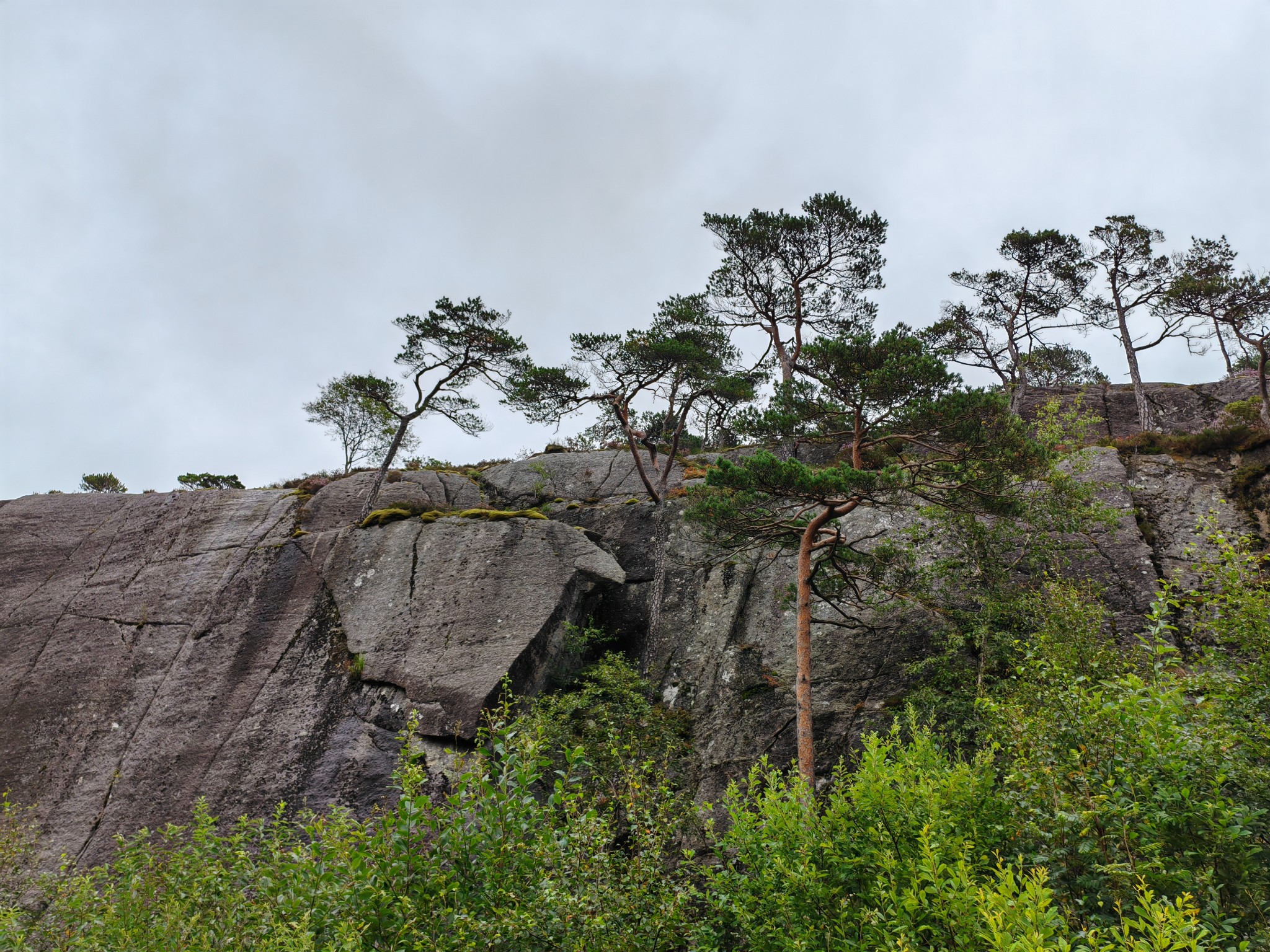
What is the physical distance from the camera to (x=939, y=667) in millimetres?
13906

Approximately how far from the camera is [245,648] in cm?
1888

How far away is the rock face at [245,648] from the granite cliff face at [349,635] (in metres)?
0.05

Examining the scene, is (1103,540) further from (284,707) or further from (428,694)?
(284,707)

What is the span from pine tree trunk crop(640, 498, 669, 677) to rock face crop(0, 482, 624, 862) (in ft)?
4.77

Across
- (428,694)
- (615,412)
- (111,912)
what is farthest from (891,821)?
(615,412)

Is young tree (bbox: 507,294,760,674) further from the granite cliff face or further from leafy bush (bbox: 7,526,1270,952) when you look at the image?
leafy bush (bbox: 7,526,1270,952)

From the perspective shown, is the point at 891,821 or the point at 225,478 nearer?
the point at 891,821

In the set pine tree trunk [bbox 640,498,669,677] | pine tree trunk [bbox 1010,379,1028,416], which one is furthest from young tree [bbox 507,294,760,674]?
pine tree trunk [bbox 1010,379,1028,416]

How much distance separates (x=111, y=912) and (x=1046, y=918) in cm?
794

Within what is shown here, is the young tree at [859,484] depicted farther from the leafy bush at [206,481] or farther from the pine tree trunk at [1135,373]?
the leafy bush at [206,481]

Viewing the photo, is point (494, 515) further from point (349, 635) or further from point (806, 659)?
point (806, 659)

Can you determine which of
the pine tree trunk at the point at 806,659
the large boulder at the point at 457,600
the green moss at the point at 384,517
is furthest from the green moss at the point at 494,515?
the pine tree trunk at the point at 806,659

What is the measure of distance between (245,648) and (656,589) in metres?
11.4

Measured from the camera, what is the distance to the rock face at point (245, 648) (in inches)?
629
